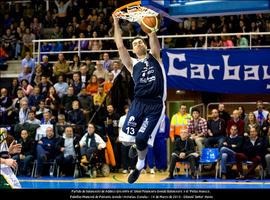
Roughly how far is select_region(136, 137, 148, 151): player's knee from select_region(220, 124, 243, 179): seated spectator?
6970 millimetres

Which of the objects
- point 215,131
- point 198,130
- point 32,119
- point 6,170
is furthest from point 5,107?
point 6,170

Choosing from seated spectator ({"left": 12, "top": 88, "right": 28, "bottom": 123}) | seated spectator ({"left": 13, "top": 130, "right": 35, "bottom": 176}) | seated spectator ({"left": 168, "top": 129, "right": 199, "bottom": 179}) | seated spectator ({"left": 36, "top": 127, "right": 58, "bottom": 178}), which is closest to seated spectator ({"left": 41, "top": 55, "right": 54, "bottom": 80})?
seated spectator ({"left": 12, "top": 88, "right": 28, "bottom": 123})

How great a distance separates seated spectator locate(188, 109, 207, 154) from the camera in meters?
18.5

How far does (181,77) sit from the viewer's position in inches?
763

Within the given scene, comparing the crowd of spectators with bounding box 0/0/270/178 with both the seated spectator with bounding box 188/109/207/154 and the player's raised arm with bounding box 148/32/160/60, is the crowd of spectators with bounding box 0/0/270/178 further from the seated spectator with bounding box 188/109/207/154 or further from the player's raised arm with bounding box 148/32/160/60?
the player's raised arm with bounding box 148/32/160/60

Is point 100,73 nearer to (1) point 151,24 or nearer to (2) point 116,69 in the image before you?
(2) point 116,69

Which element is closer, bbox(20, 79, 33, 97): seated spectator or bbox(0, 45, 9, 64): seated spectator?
bbox(20, 79, 33, 97): seated spectator

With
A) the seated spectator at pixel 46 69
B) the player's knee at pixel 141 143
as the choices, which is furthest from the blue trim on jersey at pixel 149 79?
the seated spectator at pixel 46 69

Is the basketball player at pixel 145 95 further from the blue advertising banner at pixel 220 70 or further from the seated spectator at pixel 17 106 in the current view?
the seated spectator at pixel 17 106

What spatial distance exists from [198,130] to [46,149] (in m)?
4.40

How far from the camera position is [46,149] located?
19344mm

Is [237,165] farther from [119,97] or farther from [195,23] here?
[195,23]

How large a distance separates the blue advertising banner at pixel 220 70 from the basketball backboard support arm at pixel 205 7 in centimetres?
918

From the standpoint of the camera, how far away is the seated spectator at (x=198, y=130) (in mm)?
18531
